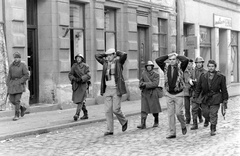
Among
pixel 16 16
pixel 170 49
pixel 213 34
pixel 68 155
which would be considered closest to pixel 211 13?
pixel 213 34

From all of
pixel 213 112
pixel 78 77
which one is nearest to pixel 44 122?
pixel 78 77

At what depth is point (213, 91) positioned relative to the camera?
10.5 meters

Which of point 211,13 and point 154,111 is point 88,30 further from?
point 211,13

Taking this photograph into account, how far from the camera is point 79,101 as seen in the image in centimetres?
1304

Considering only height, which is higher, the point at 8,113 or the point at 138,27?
the point at 138,27

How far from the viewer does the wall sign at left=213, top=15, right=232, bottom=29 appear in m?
29.9

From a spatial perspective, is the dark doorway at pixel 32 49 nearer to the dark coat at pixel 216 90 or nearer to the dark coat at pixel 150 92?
the dark coat at pixel 150 92

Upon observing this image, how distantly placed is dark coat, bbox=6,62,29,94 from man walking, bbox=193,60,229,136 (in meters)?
5.15

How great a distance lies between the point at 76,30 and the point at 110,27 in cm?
264

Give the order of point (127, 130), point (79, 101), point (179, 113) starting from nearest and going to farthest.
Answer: point (179, 113) → point (127, 130) → point (79, 101)

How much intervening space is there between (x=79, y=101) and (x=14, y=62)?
212cm

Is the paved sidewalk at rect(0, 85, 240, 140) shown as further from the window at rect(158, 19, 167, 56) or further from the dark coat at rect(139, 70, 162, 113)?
the window at rect(158, 19, 167, 56)

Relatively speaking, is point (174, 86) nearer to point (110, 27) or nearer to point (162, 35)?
A: point (110, 27)

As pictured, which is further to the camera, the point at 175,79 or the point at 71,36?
the point at 71,36
